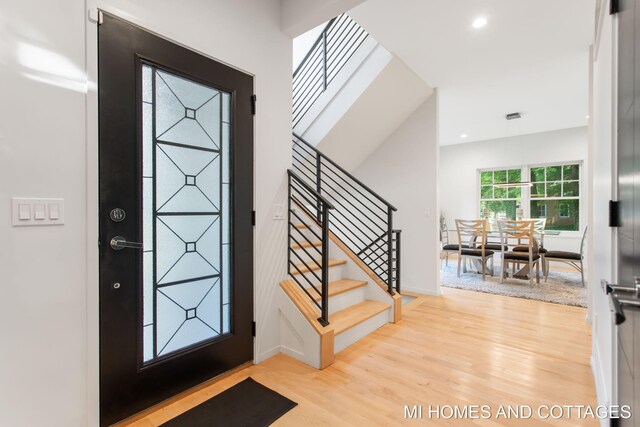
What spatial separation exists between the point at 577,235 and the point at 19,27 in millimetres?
8477

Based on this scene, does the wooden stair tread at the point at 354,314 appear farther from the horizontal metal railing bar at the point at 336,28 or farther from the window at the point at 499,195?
the window at the point at 499,195

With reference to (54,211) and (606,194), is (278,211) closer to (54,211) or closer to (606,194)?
(54,211)

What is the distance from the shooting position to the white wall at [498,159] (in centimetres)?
620

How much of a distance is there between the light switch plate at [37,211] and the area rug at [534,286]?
15.0 ft

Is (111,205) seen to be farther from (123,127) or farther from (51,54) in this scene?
(51,54)

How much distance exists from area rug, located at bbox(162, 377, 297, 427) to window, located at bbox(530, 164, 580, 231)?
7.34m

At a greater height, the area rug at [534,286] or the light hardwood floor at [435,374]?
the area rug at [534,286]

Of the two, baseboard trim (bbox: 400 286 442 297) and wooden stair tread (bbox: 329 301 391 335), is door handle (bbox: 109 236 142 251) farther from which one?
baseboard trim (bbox: 400 286 442 297)

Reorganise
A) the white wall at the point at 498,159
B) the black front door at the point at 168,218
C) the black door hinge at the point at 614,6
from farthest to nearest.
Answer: the white wall at the point at 498,159
the black front door at the point at 168,218
the black door hinge at the point at 614,6

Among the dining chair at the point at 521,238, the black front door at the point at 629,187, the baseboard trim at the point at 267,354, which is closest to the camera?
the black front door at the point at 629,187

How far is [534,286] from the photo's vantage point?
4398 mm

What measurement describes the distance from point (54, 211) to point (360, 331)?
7.56 ft

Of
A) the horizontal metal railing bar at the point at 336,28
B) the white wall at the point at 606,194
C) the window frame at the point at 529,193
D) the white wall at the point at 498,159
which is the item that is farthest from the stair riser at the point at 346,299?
the window frame at the point at 529,193

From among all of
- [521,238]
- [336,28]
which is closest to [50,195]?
[336,28]
